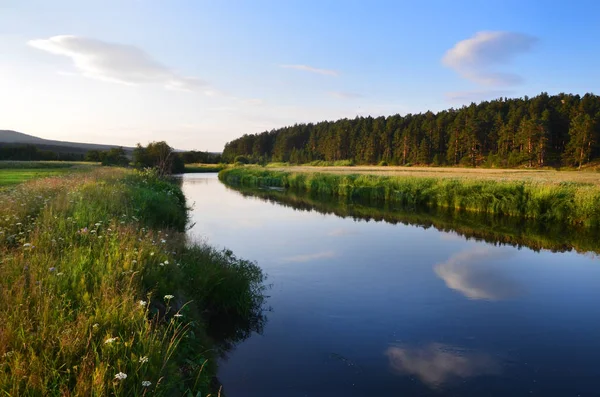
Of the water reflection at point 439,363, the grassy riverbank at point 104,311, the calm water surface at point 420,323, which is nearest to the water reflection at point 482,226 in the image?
the calm water surface at point 420,323

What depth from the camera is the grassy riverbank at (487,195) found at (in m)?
19.7

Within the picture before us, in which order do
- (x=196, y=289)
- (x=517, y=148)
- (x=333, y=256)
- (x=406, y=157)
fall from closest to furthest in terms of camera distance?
(x=196, y=289), (x=333, y=256), (x=517, y=148), (x=406, y=157)

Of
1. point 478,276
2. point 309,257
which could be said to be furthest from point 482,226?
point 309,257

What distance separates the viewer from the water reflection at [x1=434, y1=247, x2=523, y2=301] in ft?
32.8

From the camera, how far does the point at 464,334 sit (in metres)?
7.43

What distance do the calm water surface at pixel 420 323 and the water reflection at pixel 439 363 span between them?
2 centimetres

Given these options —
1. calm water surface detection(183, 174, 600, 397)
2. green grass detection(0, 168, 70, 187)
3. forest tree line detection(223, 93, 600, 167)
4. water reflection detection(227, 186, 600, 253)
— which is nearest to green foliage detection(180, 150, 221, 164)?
forest tree line detection(223, 93, 600, 167)

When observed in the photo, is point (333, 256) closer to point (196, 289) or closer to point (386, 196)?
point (196, 289)

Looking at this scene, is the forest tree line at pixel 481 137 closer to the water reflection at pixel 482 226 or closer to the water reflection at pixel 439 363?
the water reflection at pixel 482 226

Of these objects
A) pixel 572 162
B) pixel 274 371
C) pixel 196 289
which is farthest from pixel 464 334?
pixel 572 162

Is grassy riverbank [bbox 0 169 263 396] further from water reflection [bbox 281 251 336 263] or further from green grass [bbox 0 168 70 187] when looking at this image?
green grass [bbox 0 168 70 187]

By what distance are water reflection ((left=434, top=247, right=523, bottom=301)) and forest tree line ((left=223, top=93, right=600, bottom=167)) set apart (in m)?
55.4

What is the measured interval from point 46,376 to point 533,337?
303 inches

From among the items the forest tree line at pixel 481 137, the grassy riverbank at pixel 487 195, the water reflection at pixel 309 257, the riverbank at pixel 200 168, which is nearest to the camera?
the water reflection at pixel 309 257
